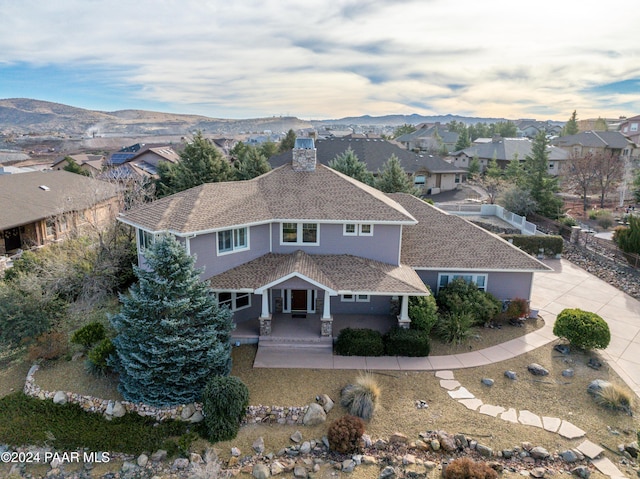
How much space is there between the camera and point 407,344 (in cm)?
1770

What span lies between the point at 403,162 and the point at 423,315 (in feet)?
128

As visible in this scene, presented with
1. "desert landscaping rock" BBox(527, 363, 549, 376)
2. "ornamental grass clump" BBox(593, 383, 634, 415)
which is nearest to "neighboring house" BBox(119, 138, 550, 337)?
"desert landscaping rock" BBox(527, 363, 549, 376)

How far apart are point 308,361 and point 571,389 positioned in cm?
998

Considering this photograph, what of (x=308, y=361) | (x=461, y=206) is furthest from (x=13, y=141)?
(x=308, y=361)

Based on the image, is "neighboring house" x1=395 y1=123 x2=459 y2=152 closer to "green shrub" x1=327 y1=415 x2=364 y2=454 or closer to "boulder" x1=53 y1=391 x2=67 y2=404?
"green shrub" x1=327 y1=415 x2=364 y2=454

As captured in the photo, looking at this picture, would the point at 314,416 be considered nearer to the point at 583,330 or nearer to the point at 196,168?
the point at 583,330

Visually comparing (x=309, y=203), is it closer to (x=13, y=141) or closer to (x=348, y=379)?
(x=348, y=379)

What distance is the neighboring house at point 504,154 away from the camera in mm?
65938

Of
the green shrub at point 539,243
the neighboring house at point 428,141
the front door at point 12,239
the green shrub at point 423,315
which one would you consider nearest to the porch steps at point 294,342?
the green shrub at point 423,315

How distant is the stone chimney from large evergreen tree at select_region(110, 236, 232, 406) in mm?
10677

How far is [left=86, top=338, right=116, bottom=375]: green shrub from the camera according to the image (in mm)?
15844

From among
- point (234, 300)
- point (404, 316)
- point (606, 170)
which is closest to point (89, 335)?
point (234, 300)

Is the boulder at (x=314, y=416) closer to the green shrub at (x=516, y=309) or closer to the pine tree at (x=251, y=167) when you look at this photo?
the green shrub at (x=516, y=309)

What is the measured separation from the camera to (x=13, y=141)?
473ft
